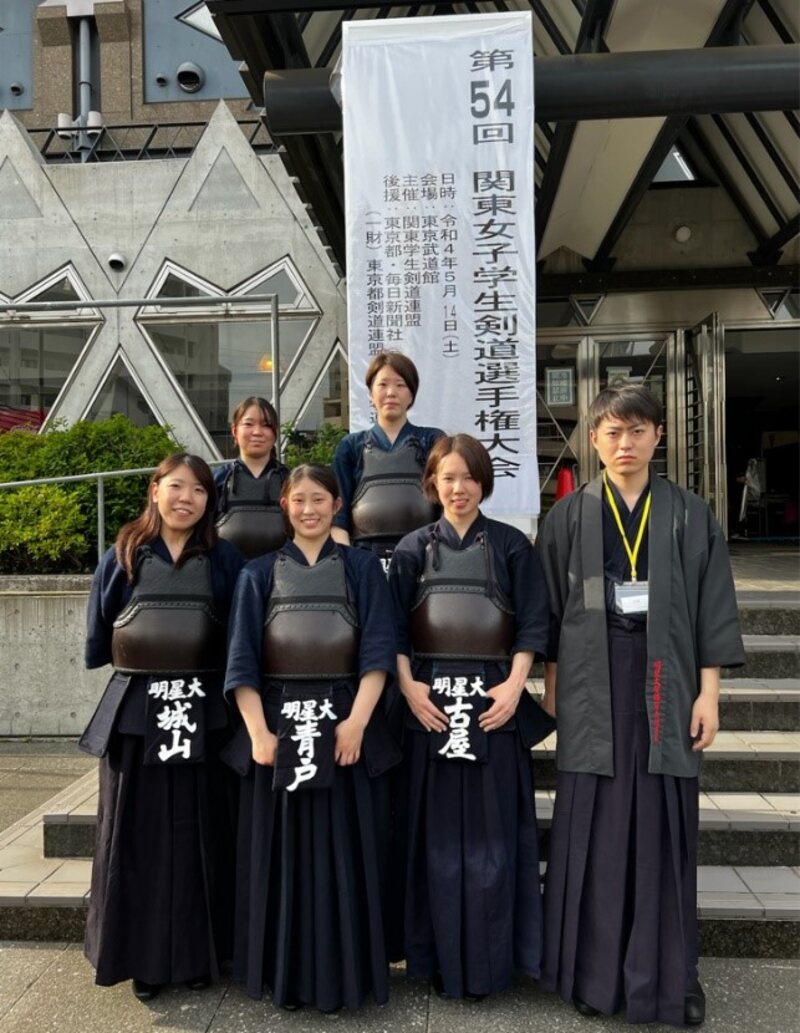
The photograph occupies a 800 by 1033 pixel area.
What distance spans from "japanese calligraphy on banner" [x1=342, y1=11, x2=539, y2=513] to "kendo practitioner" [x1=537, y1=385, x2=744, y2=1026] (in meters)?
1.75

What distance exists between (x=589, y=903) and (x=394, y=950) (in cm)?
76

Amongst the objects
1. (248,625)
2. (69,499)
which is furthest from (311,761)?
(69,499)

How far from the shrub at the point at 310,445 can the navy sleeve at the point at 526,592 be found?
3.96 meters

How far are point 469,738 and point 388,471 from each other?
4.08 ft

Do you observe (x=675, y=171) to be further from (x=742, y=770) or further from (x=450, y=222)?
(x=742, y=770)

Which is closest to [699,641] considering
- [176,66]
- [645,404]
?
[645,404]

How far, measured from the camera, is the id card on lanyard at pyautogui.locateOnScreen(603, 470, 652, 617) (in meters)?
2.81

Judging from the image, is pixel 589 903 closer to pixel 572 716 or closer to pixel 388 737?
pixel 572 716

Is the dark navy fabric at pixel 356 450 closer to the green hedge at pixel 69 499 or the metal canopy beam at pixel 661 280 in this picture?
the green hedge at pixel 69 499

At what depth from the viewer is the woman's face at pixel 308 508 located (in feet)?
9.43

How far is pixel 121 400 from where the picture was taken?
11250 millimetres

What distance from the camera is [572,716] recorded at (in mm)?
2877

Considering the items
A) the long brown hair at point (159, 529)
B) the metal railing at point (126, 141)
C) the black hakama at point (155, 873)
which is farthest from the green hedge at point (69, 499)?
the metal railing at point (126, 141)

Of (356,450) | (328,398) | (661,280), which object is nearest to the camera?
(356,450)
